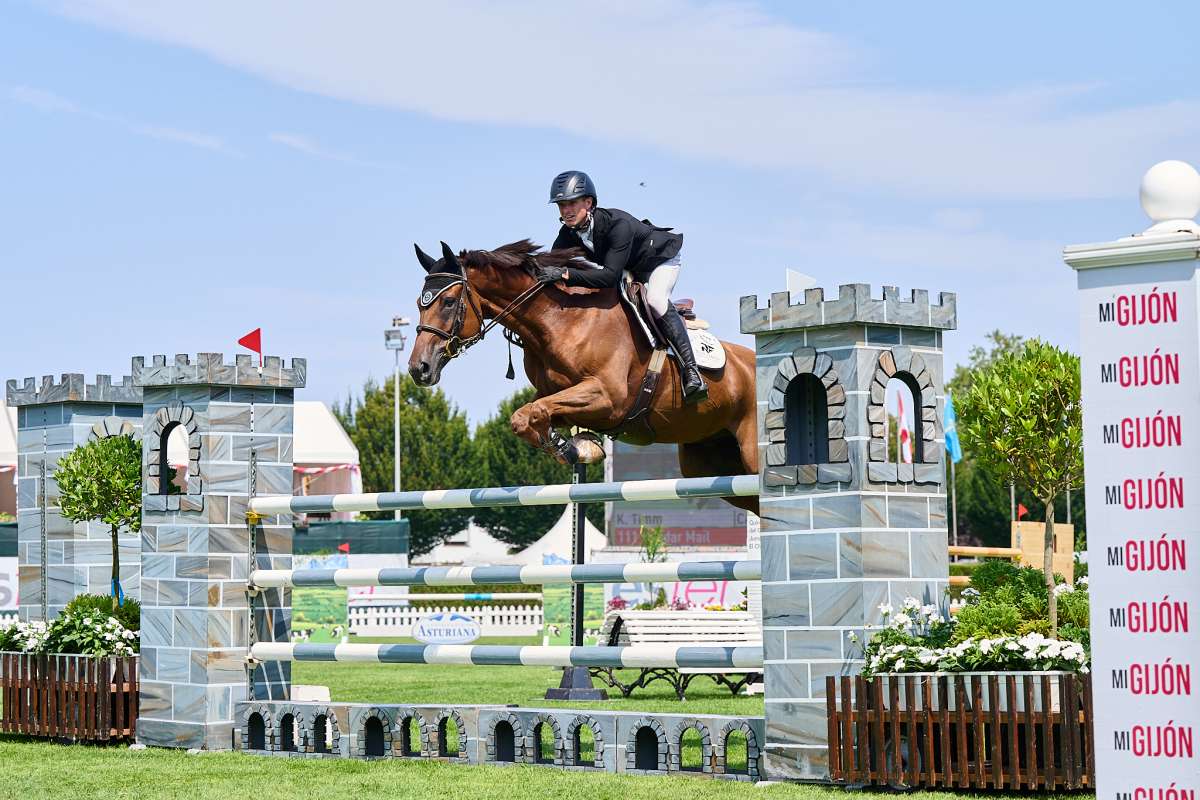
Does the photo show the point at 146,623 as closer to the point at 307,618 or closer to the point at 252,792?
the point at 252,792

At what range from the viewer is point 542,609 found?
26750 millimetres

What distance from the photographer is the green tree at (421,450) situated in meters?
60.8

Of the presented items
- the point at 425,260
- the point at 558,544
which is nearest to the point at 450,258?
the point at 425,260

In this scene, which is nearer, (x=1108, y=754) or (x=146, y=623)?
(x=1108, y=754)

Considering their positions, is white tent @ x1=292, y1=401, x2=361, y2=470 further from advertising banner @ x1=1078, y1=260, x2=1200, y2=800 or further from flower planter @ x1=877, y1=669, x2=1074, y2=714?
advertising banner @ x1=1078, y1=260, x2=1200, y2=800

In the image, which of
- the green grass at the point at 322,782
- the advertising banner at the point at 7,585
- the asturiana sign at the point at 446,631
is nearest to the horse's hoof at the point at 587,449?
the green grass at the point at 322,782

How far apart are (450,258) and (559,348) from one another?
0.76 meters

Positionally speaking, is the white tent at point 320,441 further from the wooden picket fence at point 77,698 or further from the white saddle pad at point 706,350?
the white saddle pad at point 706,350

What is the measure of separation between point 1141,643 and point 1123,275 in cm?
91

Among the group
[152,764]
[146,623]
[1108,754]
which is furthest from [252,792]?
[1108,754]

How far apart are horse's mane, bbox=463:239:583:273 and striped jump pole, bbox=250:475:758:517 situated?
1.21m

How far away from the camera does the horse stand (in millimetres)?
7918

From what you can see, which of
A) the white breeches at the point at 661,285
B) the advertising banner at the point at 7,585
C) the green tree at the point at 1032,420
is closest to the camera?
the green tree at the point at 1032,420

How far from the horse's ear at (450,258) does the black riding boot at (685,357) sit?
1137 millimetres
